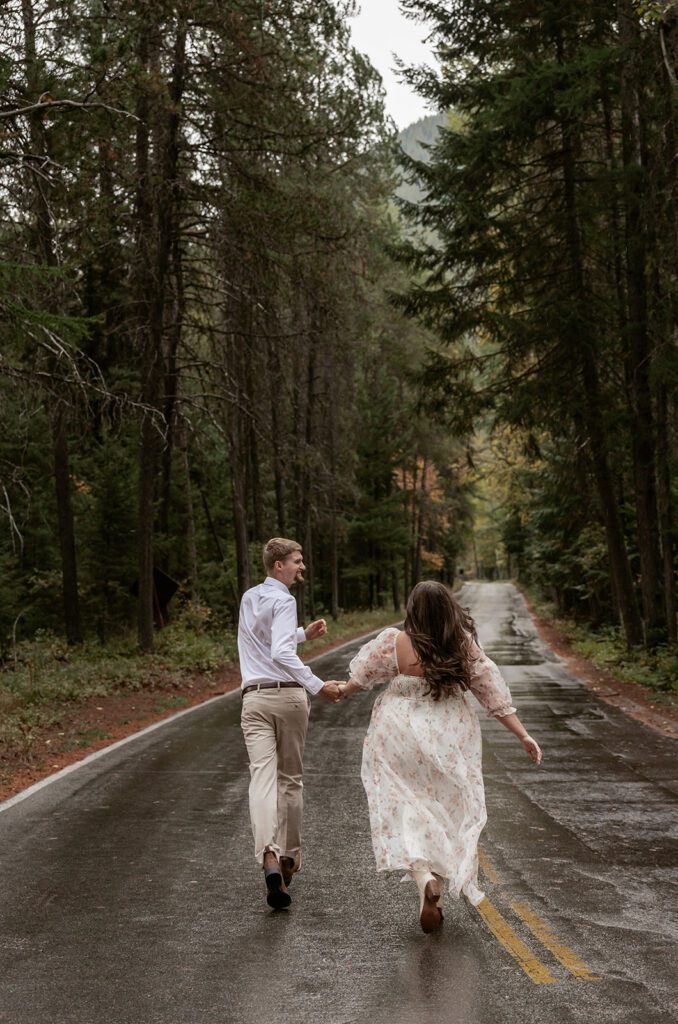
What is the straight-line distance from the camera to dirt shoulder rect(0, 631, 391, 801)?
A: 1120cm

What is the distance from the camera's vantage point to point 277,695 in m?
6.48

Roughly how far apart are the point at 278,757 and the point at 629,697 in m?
12.8

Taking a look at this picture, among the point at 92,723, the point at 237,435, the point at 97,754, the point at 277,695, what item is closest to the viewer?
the point at 277,695

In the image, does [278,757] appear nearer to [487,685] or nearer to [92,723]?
[487,685]

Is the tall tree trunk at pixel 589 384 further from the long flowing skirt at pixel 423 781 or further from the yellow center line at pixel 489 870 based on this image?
the long flowing skirt at pixel 423 781

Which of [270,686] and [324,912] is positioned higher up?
[270,686]

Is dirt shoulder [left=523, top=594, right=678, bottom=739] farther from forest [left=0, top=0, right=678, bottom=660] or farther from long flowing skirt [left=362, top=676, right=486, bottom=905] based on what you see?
long flowing skirt [left=362, top=676, right=486, bottom=905]

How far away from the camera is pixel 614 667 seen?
22.7 meters

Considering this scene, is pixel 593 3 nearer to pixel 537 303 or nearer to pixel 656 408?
pixel 537 303

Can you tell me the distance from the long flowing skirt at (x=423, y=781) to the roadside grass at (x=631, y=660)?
1196cm

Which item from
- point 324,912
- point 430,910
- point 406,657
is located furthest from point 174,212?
point 430,910

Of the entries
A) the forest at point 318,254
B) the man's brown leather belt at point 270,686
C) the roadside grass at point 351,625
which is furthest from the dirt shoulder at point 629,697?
the man's brown leather belt at point 270,686

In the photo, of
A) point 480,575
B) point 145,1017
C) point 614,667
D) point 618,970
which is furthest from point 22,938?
point 480,575

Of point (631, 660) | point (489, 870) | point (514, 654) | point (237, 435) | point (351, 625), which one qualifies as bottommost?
point (351, 625)
